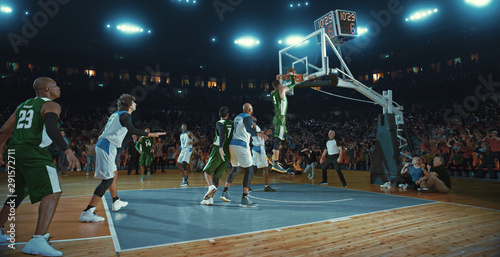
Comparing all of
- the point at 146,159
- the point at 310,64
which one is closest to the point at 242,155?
the point at 310,64

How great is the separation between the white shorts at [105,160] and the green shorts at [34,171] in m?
1.80

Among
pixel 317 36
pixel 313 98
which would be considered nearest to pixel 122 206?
pixel 317 36

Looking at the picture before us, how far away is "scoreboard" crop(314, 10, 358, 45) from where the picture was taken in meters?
10.6

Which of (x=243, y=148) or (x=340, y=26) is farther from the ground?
(x=340, y=26)

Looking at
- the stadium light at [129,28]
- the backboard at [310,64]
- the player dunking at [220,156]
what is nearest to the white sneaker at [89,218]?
the player dunking at [220,156]

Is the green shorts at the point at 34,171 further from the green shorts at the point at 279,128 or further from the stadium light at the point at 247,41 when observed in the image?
the stadium light at the point at 247,41

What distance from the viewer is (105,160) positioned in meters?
4.85

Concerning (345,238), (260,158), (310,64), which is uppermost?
(310,64)

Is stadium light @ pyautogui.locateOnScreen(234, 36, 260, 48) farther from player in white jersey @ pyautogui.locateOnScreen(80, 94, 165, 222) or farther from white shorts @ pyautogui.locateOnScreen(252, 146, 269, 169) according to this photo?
player in white jersey @ pyautogui.locateOnScreen(80, 94, 165, 222)

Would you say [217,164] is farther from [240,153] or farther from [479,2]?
[479,2]

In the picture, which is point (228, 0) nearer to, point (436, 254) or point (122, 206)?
point (122, 206)

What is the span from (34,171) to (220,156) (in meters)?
3.87

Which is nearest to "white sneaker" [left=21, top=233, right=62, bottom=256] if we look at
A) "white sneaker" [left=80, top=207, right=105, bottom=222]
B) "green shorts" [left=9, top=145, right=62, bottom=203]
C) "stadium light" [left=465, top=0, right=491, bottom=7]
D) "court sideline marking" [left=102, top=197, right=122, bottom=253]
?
"green shorts" [left=9, top=145, right=62, bottom=203]

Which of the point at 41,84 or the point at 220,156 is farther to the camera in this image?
the point at 220,156
